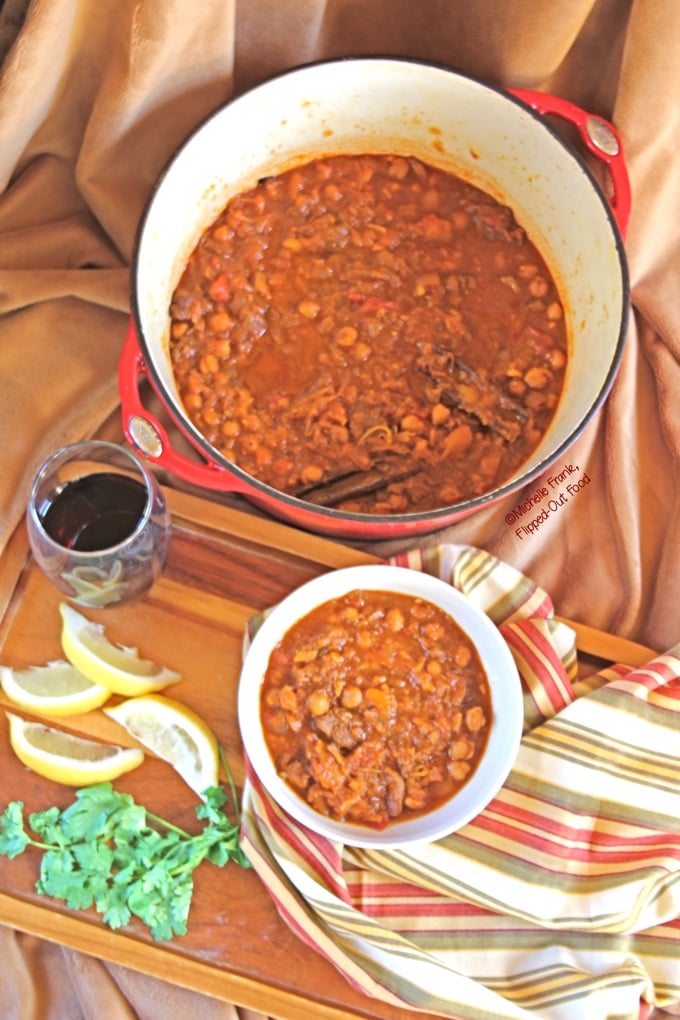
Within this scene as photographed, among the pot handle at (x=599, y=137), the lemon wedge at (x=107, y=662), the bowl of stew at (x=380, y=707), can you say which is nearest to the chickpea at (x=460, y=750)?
the bowl of stew at (x=380, y=707)

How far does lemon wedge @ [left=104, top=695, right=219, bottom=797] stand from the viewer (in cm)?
205

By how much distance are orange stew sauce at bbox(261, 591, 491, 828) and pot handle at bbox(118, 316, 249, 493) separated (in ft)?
1.08

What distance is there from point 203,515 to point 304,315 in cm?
43

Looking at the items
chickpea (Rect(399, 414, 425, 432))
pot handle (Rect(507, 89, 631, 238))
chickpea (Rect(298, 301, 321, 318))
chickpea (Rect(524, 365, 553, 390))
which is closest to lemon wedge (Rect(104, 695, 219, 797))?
chickpea (Rect(399, 414, 425, 432))

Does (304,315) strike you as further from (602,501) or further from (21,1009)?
(21,1009)

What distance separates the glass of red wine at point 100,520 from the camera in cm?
197

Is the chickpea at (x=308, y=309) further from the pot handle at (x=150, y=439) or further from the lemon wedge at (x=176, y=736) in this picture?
the lemon wedge at (x=176, y=736)

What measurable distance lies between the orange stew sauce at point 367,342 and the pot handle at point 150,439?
0.42ft

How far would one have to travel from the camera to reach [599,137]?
2158 mm

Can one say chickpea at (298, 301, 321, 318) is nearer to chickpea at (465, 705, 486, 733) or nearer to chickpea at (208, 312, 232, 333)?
chickpea at (208, 312, 232, 333)

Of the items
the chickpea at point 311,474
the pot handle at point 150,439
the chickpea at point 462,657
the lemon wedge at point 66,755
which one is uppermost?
the pot handle at point 150,439

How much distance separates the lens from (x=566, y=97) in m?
2.33

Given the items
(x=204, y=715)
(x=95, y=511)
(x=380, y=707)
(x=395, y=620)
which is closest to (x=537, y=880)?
(x=380, y=707)

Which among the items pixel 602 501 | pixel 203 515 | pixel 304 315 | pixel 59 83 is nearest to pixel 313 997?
pixel 203 515
